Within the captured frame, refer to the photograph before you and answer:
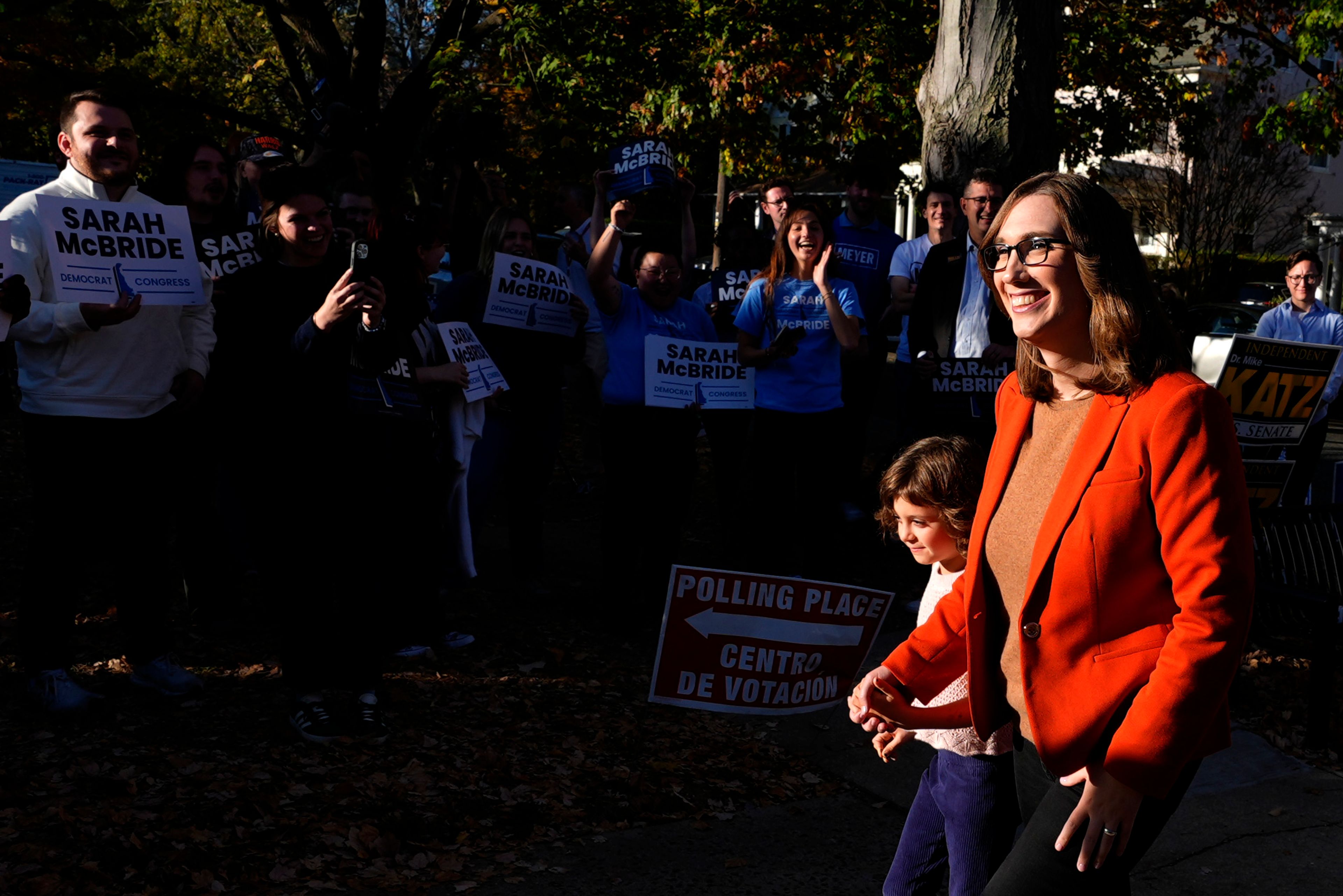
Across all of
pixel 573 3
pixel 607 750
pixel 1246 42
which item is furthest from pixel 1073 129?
pixel 607 750

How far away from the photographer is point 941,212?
773cm

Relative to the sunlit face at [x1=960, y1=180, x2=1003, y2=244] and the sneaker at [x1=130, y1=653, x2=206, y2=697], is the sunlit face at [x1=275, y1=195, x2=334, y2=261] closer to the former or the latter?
the sneaker at [x1=130, y1=653, x2=206, y2=697]

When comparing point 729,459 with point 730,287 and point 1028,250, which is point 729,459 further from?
point 1028,250

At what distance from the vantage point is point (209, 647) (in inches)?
228

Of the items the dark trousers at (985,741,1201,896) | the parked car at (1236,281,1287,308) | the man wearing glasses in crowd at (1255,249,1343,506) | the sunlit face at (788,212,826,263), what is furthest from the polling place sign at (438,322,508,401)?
the parked car at (1236,281,1287,308)

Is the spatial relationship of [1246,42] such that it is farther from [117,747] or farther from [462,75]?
[117,747]

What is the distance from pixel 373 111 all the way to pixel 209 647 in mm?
11215

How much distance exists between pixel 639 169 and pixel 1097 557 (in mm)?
5575

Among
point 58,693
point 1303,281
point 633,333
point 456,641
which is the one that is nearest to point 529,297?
point 633,333

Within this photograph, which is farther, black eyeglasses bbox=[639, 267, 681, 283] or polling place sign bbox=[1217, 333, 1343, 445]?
polling place sign bbox=[1217, 333, 1343, 445]

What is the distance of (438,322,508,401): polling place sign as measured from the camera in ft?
19.6

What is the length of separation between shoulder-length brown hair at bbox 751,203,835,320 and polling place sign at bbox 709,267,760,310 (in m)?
1.91

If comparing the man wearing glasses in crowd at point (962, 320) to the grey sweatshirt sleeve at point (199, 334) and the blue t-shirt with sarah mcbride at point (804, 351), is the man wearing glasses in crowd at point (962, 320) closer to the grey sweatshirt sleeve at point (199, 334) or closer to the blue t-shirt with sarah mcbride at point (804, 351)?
the blue t-shirt with sarah mcbride at point (804, 351)

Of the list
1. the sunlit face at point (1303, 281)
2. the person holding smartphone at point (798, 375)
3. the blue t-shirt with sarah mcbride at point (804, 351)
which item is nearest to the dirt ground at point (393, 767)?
the person holding smartphone at point (798, 375)
